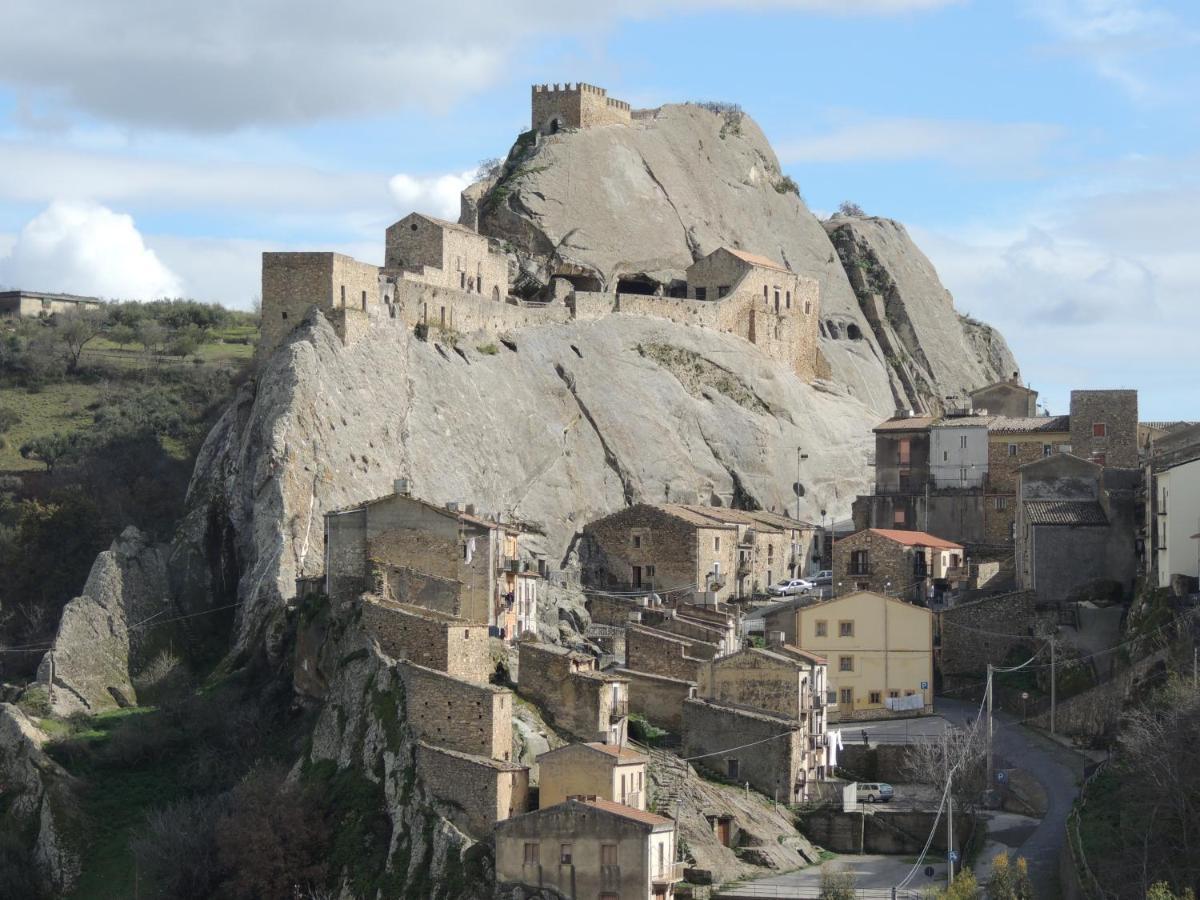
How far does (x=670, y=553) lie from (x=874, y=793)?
18.5 metres

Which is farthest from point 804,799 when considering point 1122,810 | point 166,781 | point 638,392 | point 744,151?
point 744,151

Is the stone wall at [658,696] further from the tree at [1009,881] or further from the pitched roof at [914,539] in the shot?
the pitched roof at [914,539]

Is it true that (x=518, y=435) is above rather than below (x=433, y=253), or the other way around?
below

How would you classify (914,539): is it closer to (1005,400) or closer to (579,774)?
(1005,400)

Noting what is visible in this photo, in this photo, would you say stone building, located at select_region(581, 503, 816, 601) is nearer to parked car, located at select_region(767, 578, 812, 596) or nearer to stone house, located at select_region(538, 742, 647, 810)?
parked car, located at select_region(767, 578, 812, 596)

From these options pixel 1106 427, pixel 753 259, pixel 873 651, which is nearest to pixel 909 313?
pixel 753 259

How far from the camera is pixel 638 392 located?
325 ft

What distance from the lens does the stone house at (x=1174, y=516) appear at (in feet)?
238

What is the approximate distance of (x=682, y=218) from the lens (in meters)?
116

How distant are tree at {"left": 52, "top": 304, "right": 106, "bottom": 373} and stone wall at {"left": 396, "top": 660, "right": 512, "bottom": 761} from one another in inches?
2640

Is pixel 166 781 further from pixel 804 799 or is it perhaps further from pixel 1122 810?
pixel 1122 810

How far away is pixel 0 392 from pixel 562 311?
3500 cm

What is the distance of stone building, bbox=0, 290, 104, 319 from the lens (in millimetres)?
140875

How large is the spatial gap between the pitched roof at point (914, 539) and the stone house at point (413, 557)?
70.6 ft
